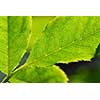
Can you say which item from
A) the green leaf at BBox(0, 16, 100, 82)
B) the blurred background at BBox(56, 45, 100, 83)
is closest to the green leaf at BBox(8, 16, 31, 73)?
the green leaf at BBox(0, 16, 100, 82)

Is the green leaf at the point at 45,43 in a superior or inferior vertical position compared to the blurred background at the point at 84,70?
superior

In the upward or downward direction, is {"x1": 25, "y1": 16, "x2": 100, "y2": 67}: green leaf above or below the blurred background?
above

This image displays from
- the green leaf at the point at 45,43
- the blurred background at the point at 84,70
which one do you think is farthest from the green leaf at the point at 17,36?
the blurred background at the point at 84,70

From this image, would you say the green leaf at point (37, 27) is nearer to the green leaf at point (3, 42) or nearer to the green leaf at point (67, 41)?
the green leaf at point (67, 41)

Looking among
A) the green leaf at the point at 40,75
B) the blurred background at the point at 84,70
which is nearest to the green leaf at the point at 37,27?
the green leaf at the point at 40,75

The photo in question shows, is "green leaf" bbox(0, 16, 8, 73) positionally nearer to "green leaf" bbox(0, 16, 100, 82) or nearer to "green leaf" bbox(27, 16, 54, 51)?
"green leaf" bbox(0, 16, 100, 82)

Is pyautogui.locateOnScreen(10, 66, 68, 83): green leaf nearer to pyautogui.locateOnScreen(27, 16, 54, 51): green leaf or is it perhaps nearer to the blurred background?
the blurred background
